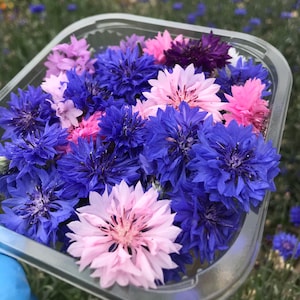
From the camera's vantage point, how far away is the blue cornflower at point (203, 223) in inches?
22.1

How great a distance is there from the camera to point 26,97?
73cm

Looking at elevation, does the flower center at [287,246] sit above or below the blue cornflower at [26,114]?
below

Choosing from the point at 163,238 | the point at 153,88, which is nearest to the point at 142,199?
the point at 163,238

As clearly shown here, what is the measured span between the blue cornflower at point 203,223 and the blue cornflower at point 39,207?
0.43 feet

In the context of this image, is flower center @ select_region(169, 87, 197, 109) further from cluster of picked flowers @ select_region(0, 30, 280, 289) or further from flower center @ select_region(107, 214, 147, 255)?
flower center @ select_region(107, 214, 147, 255)

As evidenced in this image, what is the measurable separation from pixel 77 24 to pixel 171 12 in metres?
0.81

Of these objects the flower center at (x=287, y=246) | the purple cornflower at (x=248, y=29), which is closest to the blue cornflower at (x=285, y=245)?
the flower center at (x=287, y=246)

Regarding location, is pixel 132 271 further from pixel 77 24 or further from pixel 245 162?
pixel 77 24

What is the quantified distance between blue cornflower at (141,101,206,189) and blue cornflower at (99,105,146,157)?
0.02m

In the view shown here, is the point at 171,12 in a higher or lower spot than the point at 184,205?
lower

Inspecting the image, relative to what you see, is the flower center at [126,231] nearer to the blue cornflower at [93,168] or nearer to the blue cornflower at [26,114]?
the blue cornflower at [93,168]

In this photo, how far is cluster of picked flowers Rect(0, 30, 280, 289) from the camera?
0.54m

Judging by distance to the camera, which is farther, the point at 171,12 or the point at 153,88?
the point at 171,12

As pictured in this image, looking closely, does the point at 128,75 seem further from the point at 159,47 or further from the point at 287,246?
the point at 287,246
